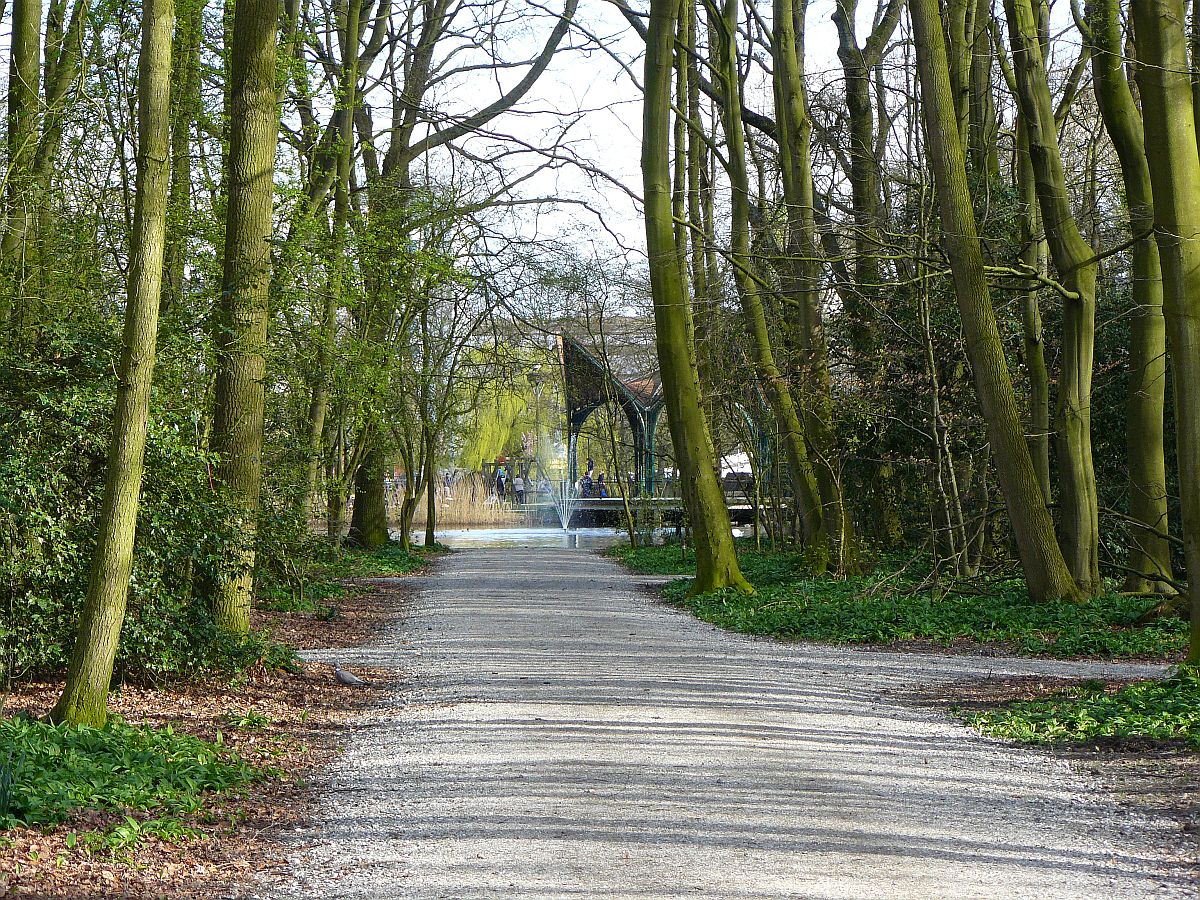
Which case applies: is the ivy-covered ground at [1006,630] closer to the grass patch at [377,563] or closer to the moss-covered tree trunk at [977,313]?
the moss-covered tree trunk at [977,313]

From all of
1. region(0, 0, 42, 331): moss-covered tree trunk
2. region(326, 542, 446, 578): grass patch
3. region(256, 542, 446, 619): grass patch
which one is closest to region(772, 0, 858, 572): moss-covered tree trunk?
region(256, 542, 446, 619): grass patch

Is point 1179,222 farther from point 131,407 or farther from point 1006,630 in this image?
point 131,407

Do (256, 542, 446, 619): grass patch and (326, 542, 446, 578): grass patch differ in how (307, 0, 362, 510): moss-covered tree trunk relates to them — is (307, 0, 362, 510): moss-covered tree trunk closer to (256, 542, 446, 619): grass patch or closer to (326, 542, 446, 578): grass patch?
(256, 542, 446, 619): grass patch

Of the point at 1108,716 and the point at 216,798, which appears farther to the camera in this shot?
the point at 1108,716

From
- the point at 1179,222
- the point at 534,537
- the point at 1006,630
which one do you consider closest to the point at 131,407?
the point at 1179,222

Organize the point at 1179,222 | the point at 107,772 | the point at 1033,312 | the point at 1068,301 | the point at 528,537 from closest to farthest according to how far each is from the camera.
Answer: the point at 107,772 → the point at 1179,222 → the point at 1068,301 → the point at 1033,312 → the point at 528,537

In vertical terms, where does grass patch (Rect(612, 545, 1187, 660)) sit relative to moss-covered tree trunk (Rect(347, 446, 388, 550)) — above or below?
below

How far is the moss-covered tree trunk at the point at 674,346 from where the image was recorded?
15180 mm

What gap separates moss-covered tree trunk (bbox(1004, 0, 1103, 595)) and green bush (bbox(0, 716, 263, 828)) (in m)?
Answer: 10.0

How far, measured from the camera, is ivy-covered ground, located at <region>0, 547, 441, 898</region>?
4.33 m

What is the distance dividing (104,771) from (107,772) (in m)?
0.02

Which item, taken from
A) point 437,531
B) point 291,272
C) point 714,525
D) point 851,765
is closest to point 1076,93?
point 714,525

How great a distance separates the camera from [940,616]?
40.4ft

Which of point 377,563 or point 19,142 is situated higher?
point 19,142
